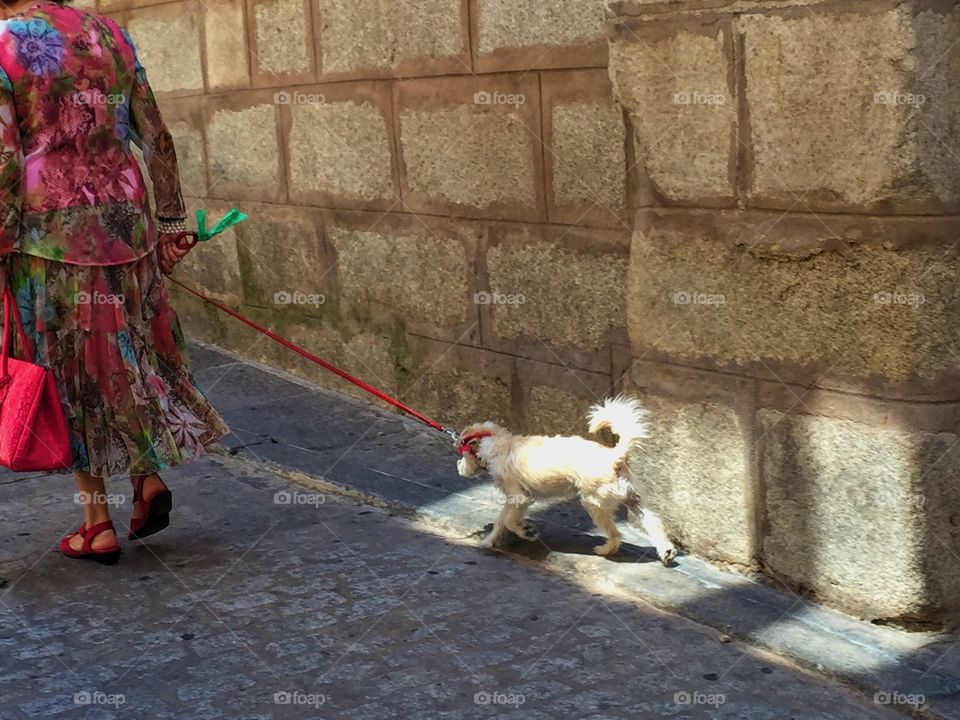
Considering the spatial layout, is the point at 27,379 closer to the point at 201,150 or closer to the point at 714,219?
the point at 714,219

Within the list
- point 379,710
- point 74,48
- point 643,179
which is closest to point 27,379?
point 74,48

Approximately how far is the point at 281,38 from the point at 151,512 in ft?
9.17

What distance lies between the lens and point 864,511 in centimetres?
393

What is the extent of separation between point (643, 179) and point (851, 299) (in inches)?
33.0

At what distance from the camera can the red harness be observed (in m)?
4.64

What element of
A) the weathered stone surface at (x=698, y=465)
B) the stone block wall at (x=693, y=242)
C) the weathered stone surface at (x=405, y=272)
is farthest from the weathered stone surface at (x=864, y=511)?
the weathered stone surface at (x=405, y=272)

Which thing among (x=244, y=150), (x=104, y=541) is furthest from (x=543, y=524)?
(x=244, y=150)

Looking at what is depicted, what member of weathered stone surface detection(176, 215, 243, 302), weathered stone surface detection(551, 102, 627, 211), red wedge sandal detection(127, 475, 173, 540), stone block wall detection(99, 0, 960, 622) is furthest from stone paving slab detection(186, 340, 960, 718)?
weathered stone surface detection(551, 102, 627, 211)

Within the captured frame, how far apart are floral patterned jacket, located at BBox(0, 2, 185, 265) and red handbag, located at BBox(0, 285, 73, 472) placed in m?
0.36

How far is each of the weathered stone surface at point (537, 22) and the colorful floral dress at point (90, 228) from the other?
136 centimetres

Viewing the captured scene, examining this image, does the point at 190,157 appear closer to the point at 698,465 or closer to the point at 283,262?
the point at 283,262

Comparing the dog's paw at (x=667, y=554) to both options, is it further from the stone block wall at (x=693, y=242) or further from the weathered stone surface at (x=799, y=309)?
the weathered stone surface at (x=799, y=309)

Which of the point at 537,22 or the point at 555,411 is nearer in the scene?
the point at 537,22

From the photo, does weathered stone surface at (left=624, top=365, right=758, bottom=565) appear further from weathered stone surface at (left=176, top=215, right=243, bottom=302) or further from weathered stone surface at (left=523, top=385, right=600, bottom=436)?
weathered stone surface at (left=176, top=215, right=243, bottom=302)
